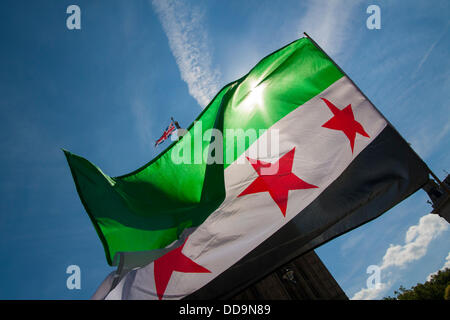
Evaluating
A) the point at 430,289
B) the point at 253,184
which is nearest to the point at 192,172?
the point at 253,184

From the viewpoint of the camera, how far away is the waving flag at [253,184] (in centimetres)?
405

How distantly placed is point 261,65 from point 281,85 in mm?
987

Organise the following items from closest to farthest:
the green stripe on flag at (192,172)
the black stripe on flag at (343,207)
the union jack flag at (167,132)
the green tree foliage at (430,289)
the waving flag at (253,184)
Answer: the black stripe on flag at (343,207), the waving flag at (253,184), the green stripe on flag at (192,172), the union jack flag at (167,132), the green tree foliage at (430,289)

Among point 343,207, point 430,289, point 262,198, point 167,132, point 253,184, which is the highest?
point 167,132

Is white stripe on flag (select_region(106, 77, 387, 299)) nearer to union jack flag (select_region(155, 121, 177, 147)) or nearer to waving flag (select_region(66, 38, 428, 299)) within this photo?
waving flag (select_region(66, 38, 428, 299))

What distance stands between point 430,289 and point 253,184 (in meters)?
80.4

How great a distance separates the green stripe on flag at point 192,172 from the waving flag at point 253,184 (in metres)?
0.02

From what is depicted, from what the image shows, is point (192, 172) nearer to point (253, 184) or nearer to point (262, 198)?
point (253, 184)

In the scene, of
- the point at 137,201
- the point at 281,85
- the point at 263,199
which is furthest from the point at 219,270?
the point at 281,85

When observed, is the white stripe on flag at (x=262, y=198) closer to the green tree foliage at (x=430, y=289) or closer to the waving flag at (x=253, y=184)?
the waving flag at (x=253, y=184)

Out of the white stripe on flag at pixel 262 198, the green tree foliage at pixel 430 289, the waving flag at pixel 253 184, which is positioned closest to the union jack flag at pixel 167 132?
the waving flag at pixel 253 184

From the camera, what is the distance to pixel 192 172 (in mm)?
5645
